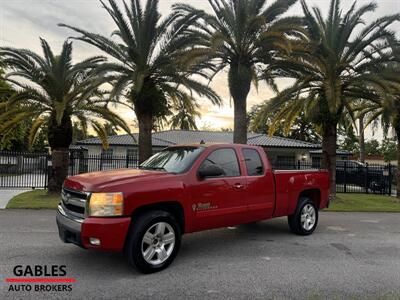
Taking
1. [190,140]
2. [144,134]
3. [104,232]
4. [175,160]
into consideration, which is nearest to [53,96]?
[144,134]

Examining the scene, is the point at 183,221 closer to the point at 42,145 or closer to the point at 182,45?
the point at 182,45

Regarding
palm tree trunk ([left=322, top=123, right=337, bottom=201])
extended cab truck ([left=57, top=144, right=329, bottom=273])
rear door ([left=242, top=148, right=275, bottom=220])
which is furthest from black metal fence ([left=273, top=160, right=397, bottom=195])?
extended cab truck ([left=57, top=144, right=329, bottom=273])

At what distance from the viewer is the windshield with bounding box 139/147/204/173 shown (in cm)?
596

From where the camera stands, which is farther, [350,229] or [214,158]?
[350,229]

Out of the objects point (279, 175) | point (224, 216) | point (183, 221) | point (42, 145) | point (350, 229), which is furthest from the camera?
point (42, 145)

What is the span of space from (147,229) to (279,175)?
329cm

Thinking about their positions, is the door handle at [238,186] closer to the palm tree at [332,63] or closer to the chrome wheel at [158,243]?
the chrome wheel at [158,243]

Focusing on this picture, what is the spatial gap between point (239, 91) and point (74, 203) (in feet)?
32.8

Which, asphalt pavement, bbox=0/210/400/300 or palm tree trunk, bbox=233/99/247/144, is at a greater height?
palm tree trunk, bbox=233/99/247/144

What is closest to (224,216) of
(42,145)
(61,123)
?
(61,123)

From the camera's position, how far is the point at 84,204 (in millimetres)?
5062

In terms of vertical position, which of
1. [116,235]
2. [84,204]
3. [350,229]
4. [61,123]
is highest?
[61,123]

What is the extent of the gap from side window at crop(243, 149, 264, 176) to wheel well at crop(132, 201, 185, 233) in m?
1.76

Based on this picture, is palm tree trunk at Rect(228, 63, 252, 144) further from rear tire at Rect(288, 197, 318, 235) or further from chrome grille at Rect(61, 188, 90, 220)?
chrome grille at Rect(61, 188, 90, 220)
